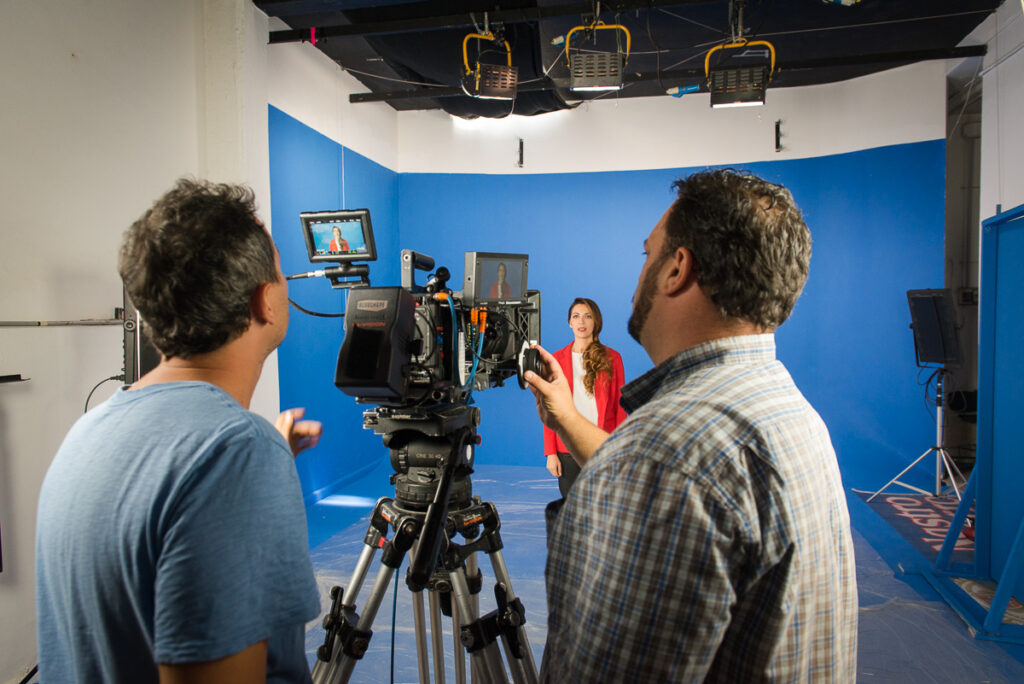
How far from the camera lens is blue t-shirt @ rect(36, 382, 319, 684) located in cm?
61

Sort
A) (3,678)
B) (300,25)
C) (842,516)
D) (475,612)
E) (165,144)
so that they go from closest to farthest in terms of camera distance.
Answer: (842,516) < (475,612) < (3,678) < (165,144) < (300,25)

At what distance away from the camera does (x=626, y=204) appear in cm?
535

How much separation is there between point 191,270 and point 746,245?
2.36 feet

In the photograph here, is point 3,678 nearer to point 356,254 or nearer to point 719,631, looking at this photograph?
point 356,254

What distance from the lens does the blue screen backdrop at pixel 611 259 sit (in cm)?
440

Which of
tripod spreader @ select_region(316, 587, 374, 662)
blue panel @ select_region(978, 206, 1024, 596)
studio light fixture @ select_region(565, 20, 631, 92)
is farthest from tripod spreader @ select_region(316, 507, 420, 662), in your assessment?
blue panel @ select_region(978, 206, 1024, 596)

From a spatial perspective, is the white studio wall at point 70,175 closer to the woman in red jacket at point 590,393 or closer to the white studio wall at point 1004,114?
the woman in red jacket at point 590,393

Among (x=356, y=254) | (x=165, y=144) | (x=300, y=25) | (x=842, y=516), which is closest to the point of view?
(x=842, y=516)

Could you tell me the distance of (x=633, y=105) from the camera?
208 inches

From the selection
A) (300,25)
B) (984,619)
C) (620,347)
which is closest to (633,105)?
(620,347)

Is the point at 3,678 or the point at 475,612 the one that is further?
the point at 3,678

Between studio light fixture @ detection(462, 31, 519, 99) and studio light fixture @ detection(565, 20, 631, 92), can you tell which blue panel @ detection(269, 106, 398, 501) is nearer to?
studio light fixture @ detection(462, 31, 519, 99)

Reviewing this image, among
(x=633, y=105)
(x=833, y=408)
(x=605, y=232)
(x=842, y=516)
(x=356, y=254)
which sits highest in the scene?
(x=633, y=105)

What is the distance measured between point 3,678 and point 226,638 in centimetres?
227
